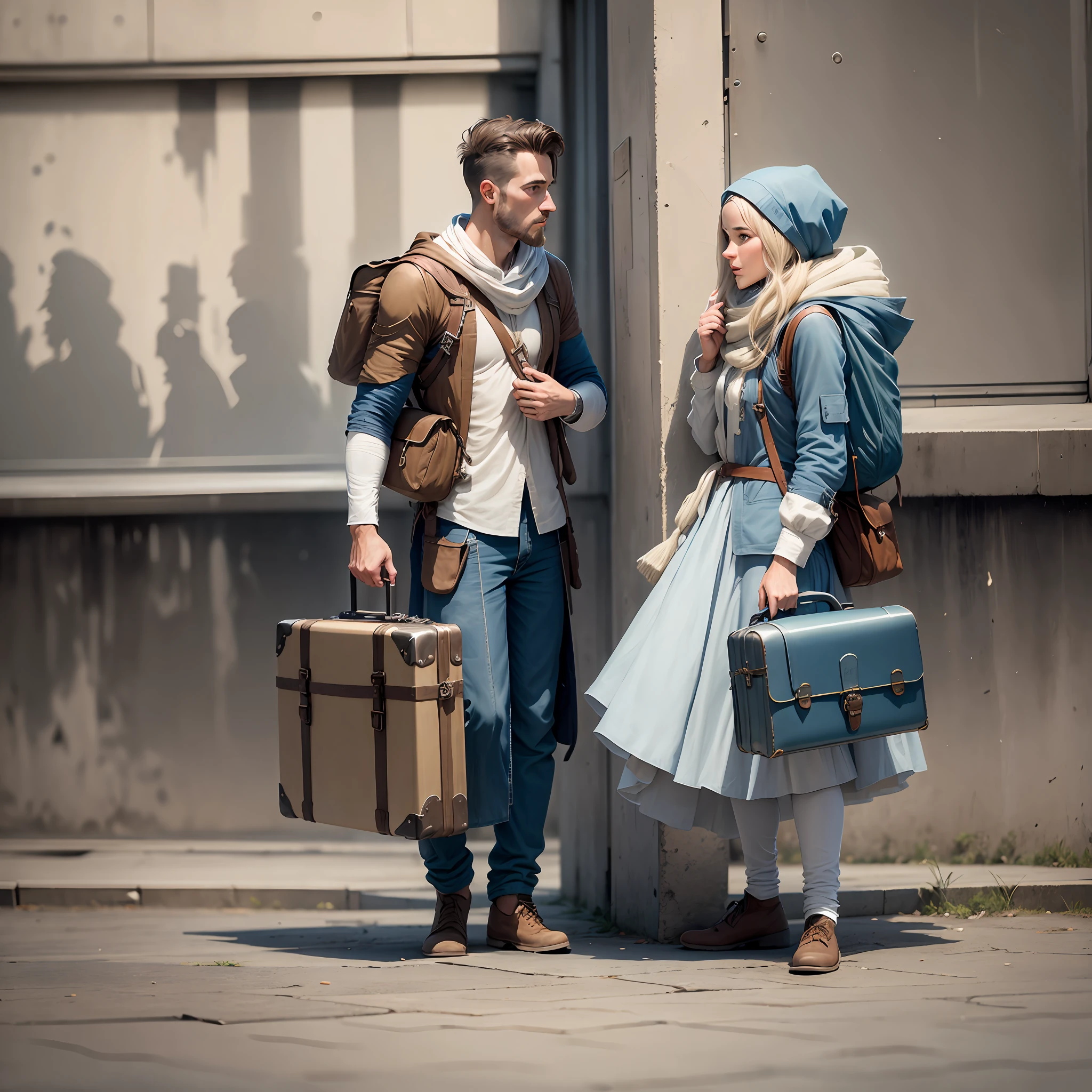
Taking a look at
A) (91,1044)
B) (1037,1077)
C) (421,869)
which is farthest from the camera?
(421,869)

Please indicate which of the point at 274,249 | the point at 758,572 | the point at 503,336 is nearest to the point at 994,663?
the point at 758,572

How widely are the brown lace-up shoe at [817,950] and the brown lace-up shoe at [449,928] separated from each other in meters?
0.91

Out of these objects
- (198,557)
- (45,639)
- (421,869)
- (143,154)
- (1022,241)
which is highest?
(143,154)

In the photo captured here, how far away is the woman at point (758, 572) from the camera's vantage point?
10.5 feet

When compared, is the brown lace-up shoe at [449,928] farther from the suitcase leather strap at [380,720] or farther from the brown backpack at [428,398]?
the brown backpack at [428,398]

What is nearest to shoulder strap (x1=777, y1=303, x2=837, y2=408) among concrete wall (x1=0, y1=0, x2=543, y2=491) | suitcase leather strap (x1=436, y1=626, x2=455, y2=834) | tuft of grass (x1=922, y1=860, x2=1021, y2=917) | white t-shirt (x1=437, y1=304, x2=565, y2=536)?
white t-shirt (x1=437, y1=304, x2=565, y2=536)

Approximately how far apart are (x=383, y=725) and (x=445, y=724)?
0.16 m

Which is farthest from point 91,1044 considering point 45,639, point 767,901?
point 45,639

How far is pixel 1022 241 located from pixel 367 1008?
10.9 ft

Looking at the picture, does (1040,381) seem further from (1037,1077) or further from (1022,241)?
(1037,1077)

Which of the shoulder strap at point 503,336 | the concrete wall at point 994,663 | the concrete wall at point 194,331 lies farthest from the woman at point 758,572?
the concrete wall at point 194,331

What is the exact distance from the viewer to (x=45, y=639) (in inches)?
203

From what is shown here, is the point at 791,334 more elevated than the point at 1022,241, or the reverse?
the point at 1022,241

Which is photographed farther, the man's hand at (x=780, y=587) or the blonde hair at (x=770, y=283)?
the blonde hair at (x=770, y=283)
